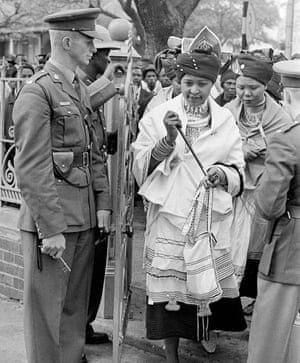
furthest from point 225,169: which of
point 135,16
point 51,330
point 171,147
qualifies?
point 135,16

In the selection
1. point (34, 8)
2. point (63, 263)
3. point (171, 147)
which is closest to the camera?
point (63, 263)

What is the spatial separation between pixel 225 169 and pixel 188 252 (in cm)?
52

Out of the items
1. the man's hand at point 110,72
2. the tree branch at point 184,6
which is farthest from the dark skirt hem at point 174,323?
the tree branch at point 184,6

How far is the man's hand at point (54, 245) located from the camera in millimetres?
3436

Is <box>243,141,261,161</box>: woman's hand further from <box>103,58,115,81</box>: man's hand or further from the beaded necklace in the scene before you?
<box>103,58,115,81</box>: man's hand

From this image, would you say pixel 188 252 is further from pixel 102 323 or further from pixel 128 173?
pixel 102 323

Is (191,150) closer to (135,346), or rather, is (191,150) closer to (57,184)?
(57,184)

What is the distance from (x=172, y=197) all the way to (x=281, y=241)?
30.4 inches

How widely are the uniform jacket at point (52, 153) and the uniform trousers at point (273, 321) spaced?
1.00 m

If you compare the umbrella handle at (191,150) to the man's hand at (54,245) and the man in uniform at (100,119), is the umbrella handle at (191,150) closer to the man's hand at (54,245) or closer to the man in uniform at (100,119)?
the man in uniform at (100,119)

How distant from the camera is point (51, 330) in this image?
3676 millimetres

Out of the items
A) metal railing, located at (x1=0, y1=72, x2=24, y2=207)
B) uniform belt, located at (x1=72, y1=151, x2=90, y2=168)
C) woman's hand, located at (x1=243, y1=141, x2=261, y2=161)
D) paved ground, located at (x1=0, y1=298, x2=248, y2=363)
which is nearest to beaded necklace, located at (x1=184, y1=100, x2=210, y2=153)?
woman's hand, located at (x1=243, y1=141, x2=261, y2=161)

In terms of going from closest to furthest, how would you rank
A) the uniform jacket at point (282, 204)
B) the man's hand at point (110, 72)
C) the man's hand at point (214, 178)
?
the uniform jacket at point (282, 204), the man's hand at point (214, 178), the man's hand at point (110, 72)

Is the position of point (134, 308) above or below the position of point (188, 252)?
below
